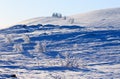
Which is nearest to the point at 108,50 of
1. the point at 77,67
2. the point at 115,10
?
the point at 77,67

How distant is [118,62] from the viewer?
105ft

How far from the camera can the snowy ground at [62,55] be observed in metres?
26.5

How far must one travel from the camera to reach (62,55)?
37844mm

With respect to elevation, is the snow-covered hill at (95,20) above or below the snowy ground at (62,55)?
below

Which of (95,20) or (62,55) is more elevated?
(62,55)

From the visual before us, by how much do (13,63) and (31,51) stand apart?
341 inches

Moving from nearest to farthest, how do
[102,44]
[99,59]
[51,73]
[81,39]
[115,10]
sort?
[51,73]
[99,59]
[102,44]
[81,39]
[115,10]

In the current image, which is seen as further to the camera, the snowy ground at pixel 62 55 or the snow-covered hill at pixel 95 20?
the snow-covered hill at pixel 95 20

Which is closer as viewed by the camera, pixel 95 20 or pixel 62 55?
pixel 62 55

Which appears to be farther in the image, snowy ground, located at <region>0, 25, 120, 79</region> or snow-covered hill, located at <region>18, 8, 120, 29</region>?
snow-covered hill, located at <region>18, 8, 120, 29</region>

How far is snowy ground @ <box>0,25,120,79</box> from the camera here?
26.5 metres

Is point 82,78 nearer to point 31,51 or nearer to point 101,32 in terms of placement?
point 31,51

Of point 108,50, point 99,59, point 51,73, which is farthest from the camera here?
point 108,50

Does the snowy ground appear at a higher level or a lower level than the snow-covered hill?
higher
